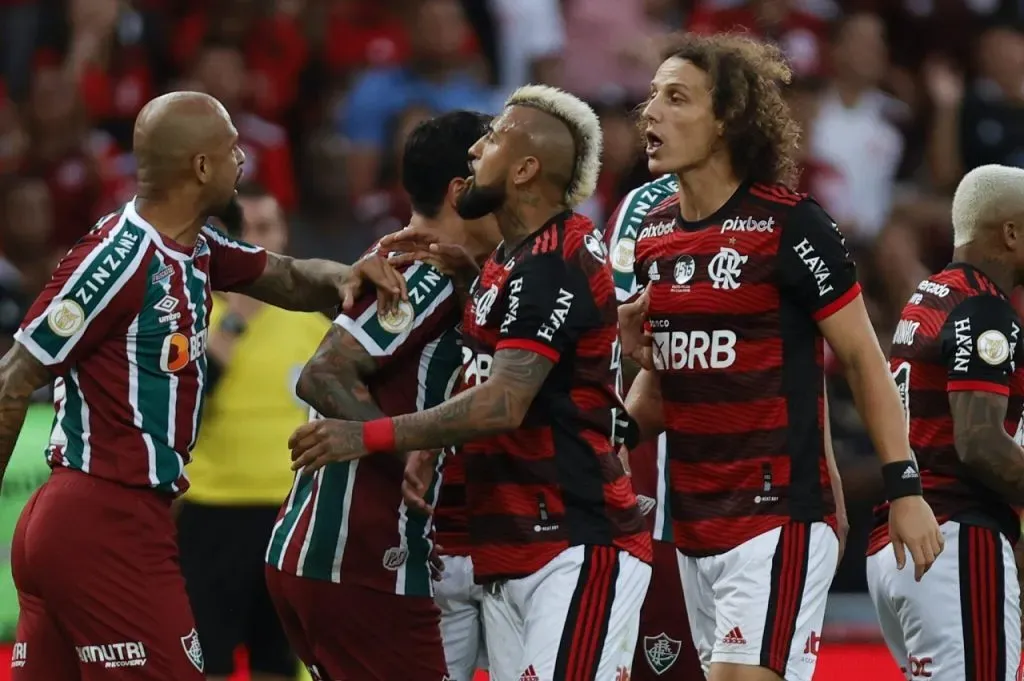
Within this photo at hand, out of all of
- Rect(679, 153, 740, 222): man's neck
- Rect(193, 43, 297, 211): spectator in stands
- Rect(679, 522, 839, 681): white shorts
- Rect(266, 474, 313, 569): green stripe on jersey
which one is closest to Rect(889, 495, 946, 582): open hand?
Rect(679, 522, 839, 681): white shorts

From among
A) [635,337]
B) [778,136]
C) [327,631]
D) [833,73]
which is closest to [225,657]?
[327,631]

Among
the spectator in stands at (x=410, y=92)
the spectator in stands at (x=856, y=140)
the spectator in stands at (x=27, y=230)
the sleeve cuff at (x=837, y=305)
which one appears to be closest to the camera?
the sleeve cuff at (x=837, y=305)

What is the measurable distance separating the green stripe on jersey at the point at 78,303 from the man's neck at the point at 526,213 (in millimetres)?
1063

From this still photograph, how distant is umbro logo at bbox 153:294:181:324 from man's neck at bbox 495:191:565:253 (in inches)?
38.3

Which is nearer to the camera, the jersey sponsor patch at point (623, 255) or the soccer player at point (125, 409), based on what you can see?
the soccer player at point (125, 409)

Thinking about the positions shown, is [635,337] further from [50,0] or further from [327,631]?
[50,0]

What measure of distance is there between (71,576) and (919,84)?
354 inches

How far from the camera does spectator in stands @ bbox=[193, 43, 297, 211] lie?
10.7m

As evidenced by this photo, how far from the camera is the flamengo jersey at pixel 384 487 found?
204 inches

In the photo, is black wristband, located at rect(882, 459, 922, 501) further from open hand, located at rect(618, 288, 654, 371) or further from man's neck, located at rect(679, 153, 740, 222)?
man's neck, located at rect(679, 153, 740, 222)

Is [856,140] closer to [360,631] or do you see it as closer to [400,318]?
[400,318]

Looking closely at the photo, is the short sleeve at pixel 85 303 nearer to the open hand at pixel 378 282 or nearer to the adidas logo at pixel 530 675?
the open hand at pixel 378 282

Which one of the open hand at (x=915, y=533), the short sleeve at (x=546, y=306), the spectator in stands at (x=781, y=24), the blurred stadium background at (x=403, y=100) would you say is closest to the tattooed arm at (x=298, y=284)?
the short sleeve at (x=546, y=306)

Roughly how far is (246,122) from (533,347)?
6532 millimetres
